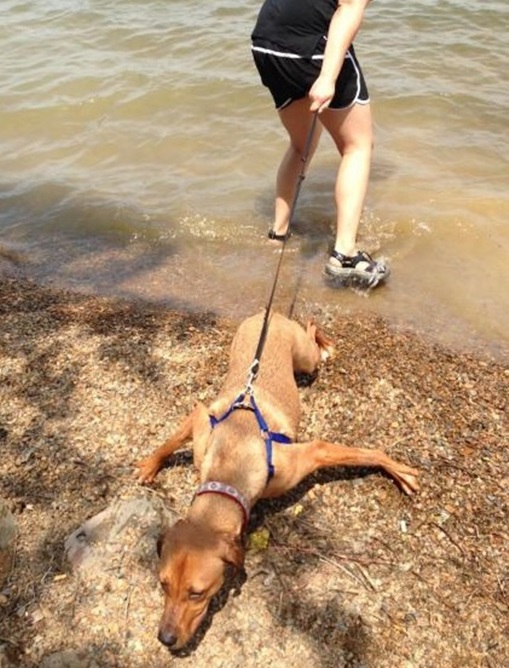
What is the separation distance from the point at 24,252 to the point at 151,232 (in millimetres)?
1315

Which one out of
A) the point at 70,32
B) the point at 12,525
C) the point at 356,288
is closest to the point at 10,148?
the point at 70,32

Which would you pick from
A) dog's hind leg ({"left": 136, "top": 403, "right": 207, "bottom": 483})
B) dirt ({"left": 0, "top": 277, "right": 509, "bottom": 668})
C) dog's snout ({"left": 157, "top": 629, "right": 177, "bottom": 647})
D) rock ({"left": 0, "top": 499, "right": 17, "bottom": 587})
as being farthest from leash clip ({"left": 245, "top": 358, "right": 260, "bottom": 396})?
rock ({"left": 0, "top": 499, "right": 17, "bottom": 587})

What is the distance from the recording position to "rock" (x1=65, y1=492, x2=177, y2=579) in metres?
3.19

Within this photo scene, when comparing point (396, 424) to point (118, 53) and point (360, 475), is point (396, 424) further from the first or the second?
point (118, 53)

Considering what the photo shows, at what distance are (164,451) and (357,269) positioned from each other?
2.45m

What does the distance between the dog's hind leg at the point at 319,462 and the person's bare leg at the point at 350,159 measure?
2103mm

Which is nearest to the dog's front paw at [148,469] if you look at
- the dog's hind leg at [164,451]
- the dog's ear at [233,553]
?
the dog's hind leg at [164,451]

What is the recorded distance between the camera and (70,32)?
11.6 meters

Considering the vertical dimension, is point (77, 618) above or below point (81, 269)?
above

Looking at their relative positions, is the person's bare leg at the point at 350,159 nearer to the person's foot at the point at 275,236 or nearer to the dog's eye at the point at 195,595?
the person's foot at the point at 275,236

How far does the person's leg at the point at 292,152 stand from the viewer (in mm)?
4781

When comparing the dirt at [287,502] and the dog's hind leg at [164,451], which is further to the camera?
the dog's hind leg at [164,451]

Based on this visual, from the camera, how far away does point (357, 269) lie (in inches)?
208

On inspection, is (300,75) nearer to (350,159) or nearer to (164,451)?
(350,159)
